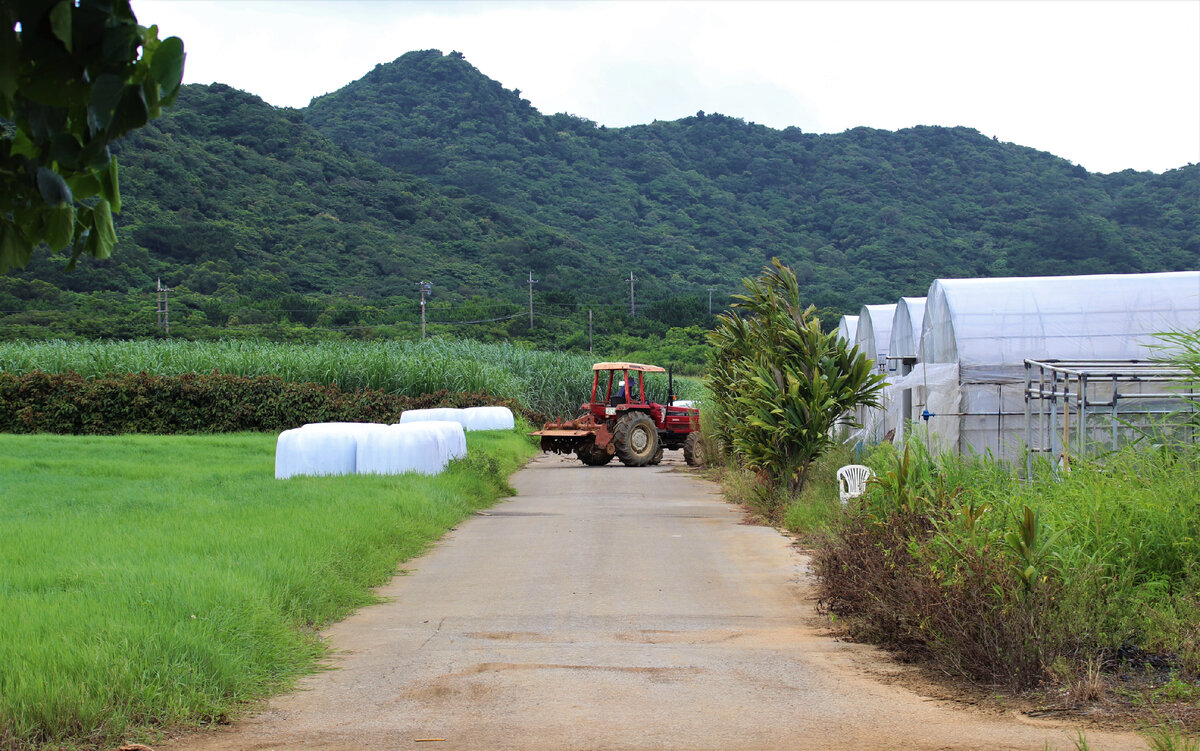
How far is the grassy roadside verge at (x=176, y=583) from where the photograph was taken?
530 centimetres

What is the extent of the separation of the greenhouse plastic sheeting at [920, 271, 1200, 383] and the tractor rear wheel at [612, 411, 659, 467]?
11927mm

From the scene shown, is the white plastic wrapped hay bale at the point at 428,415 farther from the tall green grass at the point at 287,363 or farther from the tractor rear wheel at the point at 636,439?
the tall green grass at the point at 287,363

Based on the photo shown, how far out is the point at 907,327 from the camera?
21.8m

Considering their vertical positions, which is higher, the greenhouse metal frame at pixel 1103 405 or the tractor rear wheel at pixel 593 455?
the greenhouse metal frame at pixel 1103 405

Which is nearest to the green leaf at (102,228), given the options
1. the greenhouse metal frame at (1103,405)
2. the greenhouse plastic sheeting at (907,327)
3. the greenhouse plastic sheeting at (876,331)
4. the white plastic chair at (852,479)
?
the greenhouse metal frame at (1103,405)

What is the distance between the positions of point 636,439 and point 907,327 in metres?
8.34

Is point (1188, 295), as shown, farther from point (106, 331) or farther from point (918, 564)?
point (106, 331)

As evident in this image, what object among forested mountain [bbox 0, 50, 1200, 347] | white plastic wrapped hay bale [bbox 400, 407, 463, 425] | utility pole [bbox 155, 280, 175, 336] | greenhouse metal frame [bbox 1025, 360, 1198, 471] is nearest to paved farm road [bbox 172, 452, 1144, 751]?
greenhouse metal frame [bbox 1025, 360, 1198, 471]

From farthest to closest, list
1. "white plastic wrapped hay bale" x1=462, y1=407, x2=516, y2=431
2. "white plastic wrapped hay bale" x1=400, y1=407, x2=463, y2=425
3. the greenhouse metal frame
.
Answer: "white plastic wrapped hay bale" x1=462, y1=407, x2=516, y2=431
"white plastic wrapped hay bale" x1=400, y1=407, x2=463, y2=425
the greenhouse metal frame

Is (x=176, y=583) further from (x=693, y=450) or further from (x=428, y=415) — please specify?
(x=693, y=450)

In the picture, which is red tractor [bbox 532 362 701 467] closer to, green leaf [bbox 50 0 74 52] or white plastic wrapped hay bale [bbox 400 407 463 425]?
white plastic wrapped hay bale [bbox 400 407 463 425]

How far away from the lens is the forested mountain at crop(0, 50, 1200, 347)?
66.9 m

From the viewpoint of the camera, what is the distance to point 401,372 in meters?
35.7

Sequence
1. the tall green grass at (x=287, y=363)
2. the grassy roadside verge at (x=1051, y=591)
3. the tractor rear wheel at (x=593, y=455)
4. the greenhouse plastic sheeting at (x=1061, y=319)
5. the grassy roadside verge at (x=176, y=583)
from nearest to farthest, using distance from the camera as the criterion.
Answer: the grassy roadside verge at (x=176, y=583)
the grassy roadside verge at (x=1051, y=591)
the greenhouse plastic sheeting at (x=1061, y=319)
the tractor rear wheel at (x=593, y=455)
the tall green grass at (x=287, y=363)
